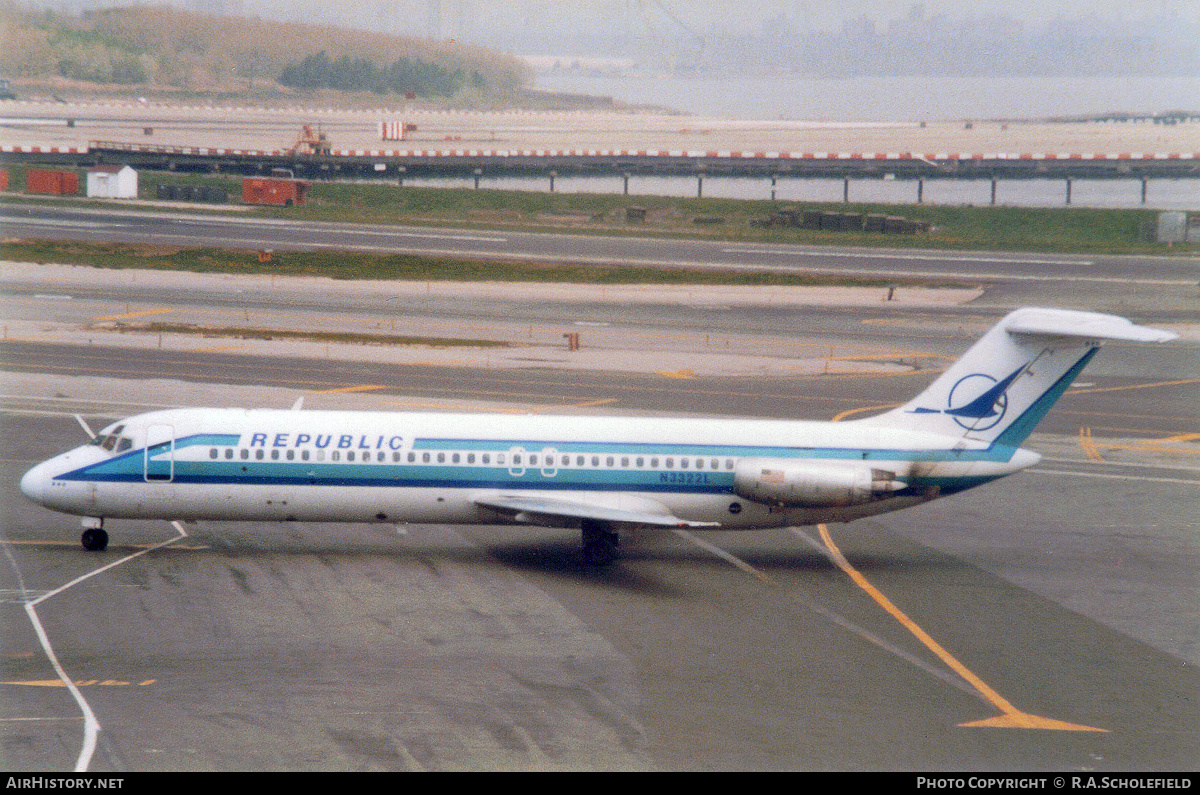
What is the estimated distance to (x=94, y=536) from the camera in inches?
1268

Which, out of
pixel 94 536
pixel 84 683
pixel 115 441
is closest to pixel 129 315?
pixel 115 441

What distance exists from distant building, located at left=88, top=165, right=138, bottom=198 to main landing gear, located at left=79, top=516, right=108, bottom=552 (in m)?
105

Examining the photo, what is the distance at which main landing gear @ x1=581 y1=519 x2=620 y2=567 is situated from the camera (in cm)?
3144

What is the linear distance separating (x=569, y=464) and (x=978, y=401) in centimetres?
1051

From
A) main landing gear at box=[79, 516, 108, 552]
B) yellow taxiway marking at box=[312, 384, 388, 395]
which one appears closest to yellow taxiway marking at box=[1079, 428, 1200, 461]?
yellow taxiway marking at box=[312, 384, 388, 395]

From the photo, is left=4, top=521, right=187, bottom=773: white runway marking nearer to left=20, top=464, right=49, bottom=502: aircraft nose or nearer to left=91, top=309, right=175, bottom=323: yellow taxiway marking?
left=20, top=464, right=49, bottom=502: aircraft nose

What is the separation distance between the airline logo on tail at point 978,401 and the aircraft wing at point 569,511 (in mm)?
6761

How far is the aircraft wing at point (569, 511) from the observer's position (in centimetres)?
3048

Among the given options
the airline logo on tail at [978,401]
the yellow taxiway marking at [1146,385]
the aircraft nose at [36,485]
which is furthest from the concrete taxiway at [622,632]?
the yellow taxiway marking at [1146,385]

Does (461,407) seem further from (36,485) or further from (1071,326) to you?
(1071,326)

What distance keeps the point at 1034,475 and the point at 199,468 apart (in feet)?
90.7

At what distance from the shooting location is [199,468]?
3173cm

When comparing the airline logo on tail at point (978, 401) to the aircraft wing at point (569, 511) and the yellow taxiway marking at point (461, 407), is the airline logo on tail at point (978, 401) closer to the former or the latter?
the aircraft wing at point (569, 511)
